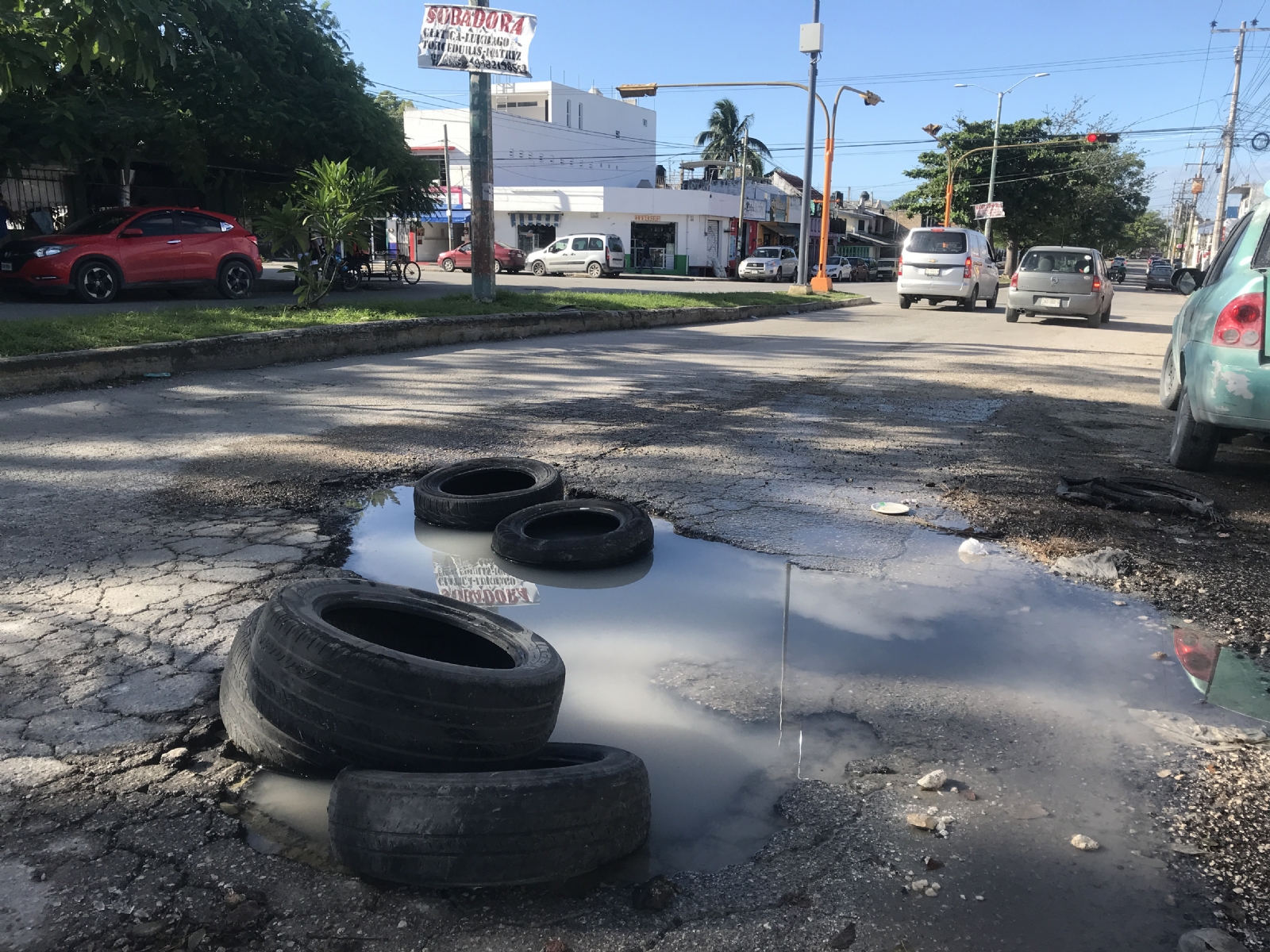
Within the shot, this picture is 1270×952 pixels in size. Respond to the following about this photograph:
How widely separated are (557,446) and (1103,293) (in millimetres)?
15642

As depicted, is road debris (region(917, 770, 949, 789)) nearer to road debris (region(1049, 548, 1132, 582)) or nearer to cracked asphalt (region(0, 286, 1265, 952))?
cracked asphalt (region(0, 286, 1265, 952))

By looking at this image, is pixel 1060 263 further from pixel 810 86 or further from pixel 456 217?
pixel 456 217

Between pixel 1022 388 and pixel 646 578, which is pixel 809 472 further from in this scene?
pixel 1022 388

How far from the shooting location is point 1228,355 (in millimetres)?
5008

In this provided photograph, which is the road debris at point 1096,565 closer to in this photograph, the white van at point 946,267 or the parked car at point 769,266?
the white van at point 946,267

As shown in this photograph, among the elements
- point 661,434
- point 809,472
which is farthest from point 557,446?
point 809,472

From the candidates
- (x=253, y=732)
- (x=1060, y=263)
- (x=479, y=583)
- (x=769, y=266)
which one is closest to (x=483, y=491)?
(x=479, y=583)

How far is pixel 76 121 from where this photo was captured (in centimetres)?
1570

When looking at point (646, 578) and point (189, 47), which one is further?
point (189, 47)

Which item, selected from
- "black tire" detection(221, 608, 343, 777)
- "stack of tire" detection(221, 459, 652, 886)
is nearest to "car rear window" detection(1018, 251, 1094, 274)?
"stack of tire" detection(221, 459, 652, 886)

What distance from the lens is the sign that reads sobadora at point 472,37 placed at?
1377 centimetres

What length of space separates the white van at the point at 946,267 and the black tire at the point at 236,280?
531 inches

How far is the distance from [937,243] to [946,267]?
1.98ft

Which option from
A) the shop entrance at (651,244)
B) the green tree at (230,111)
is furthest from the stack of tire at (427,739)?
the shop entrance at (651,244)
